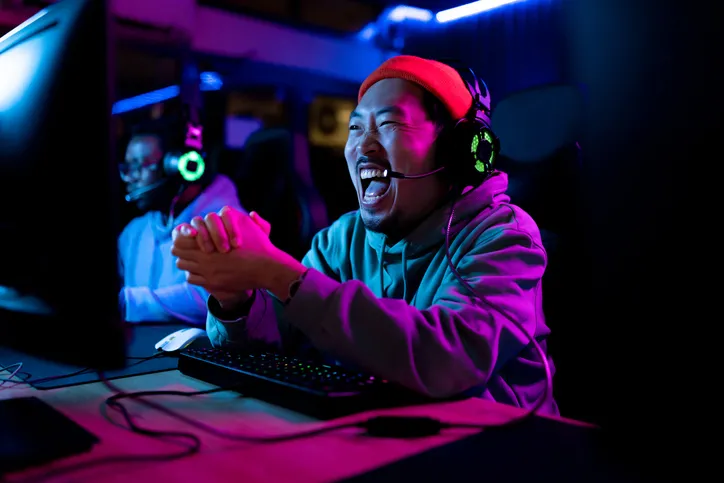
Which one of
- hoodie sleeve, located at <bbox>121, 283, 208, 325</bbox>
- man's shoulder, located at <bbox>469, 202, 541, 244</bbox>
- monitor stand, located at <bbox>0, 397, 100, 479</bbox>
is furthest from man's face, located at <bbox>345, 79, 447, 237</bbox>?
hoodie sleeve, located at <bbox>121, 283, 208, 325</bbox>

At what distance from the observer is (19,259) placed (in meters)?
0.70

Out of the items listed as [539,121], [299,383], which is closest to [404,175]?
[539,121]

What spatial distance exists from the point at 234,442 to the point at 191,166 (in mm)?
1672

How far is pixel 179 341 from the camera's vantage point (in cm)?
109

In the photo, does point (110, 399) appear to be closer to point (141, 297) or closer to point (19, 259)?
point (19, 259)

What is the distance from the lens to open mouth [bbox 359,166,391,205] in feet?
4.00

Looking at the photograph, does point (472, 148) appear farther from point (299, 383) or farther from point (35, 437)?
point (35, 437)

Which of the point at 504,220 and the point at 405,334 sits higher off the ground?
the point at 504,220

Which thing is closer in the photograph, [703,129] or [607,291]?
[703,129]

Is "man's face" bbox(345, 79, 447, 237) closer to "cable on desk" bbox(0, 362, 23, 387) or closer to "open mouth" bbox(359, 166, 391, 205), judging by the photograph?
"open mouth" bbox(359, 166, 391, 205)

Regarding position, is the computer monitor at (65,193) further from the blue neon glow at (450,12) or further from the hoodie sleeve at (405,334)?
the blue neon glow at (450,12)

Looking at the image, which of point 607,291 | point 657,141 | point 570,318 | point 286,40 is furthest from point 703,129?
point 286,40

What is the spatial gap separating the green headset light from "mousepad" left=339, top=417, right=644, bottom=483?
1.73 meters

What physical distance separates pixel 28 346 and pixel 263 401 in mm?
294
